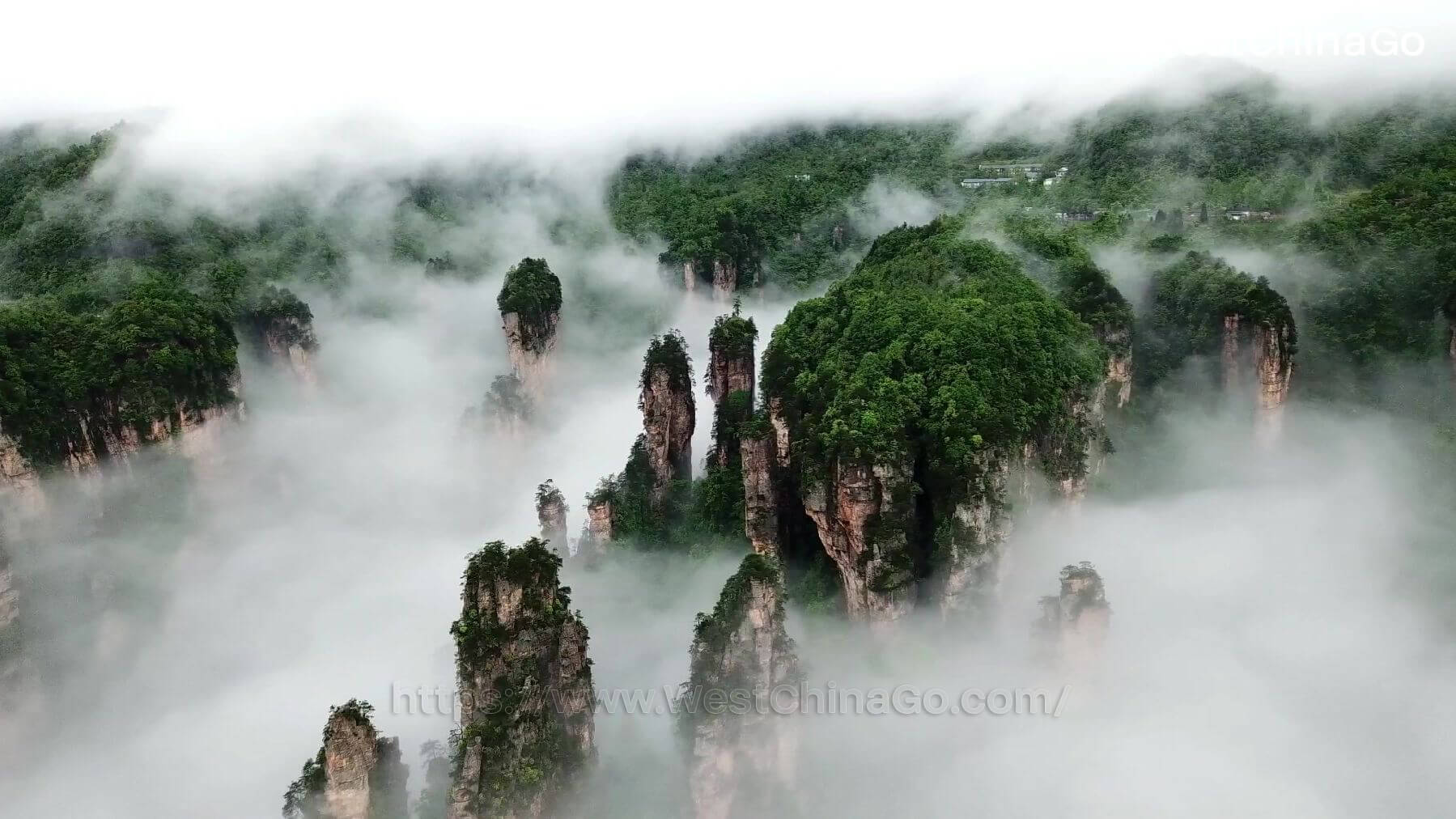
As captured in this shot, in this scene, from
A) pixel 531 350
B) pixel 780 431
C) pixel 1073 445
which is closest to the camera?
pixel 1073 445

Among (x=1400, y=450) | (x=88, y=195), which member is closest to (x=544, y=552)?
(x=1400, y=450)

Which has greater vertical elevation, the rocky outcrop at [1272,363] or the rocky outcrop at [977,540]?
the rocky outcrop at [1272,363]

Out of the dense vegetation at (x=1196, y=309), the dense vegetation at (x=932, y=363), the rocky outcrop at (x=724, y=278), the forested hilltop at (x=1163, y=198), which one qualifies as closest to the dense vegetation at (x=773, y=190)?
the forested hilltop at (x=1163, y=198)

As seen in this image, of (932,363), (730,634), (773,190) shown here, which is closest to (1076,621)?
(932,363)

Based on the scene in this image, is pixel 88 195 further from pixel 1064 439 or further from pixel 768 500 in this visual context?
pixel 1064 439

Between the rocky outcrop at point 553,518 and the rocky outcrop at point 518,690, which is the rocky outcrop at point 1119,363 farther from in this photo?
the rocky outcrop at point 518,690

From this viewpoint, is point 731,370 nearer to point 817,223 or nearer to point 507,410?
point 507,410
